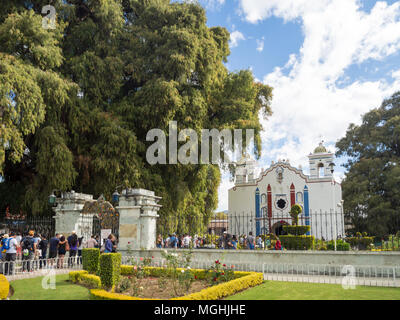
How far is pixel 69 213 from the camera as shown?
1245 centimetres

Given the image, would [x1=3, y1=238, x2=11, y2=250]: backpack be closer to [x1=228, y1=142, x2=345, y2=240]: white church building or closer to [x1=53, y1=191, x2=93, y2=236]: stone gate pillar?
[x1=53, y1=191, x2=93, y2=236]: stone gate pillar

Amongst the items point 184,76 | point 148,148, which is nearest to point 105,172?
point 148,148

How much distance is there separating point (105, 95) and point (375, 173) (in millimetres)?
19910

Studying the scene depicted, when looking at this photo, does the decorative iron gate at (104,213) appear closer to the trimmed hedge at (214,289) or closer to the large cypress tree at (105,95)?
the large cypress tree at (105,95)

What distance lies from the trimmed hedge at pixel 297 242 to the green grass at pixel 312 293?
9.72ft

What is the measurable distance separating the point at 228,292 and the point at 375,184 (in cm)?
2234

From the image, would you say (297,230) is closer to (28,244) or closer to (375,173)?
(28,244)

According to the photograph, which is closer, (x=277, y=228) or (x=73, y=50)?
(x=73, y=50)

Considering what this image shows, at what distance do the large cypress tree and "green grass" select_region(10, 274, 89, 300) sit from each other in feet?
17.2

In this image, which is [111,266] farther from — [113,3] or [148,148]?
[113,3]

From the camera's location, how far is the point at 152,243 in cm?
1145

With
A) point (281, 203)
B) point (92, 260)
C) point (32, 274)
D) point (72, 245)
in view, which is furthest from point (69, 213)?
point (281, 203)

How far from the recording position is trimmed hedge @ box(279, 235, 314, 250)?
1122cm

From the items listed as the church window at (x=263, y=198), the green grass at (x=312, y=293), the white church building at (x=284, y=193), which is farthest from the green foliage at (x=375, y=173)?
the green grass at (x=312, y=293)
